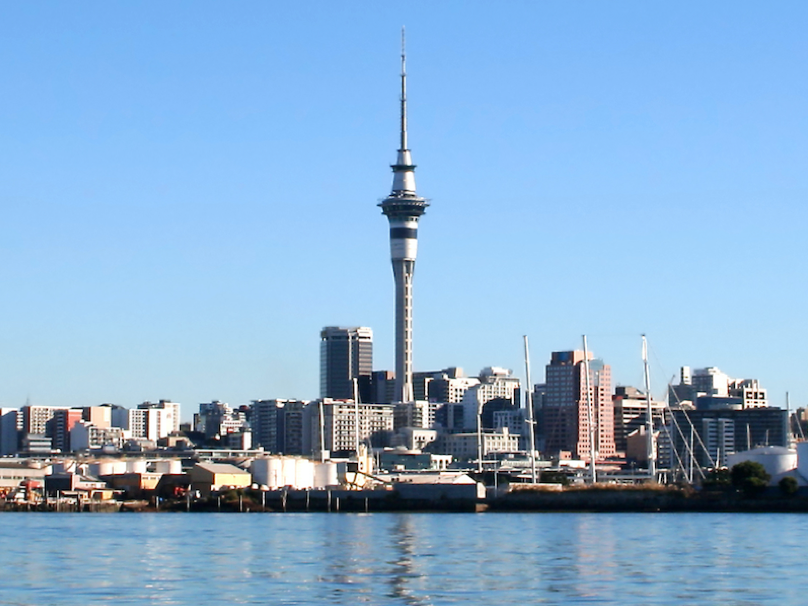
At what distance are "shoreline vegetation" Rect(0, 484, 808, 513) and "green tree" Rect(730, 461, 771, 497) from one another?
314mm

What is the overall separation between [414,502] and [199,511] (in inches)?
638

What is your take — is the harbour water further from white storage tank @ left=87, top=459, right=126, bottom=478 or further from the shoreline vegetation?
white storage tank @ left=87, top=459, right=126, bottom=478

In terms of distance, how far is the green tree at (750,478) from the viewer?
109 meters

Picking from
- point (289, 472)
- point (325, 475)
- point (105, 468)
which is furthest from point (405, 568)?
point (105, 468)

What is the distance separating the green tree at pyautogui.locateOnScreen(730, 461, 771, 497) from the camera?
357 feet

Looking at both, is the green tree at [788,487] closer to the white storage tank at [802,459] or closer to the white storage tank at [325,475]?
the white storage tank at [802,459]

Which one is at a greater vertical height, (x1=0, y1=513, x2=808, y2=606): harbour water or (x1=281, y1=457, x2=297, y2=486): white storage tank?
(x1=281, y1=457, x2=297, y2=486): white storage tank

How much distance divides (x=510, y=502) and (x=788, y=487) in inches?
771

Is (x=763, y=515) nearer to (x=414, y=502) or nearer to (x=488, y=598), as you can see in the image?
(x=414, y=502)

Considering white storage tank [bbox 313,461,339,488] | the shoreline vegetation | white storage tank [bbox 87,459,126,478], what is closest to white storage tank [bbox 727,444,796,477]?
the shoreline vegetation

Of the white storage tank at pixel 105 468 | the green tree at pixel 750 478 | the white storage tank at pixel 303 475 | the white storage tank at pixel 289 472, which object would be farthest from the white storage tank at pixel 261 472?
the green tree at pixel 750 478

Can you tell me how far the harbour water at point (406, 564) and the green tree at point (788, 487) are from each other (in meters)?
26.0

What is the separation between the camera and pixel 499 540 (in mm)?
66812

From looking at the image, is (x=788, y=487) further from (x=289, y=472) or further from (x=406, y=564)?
(x=406, y=564)
